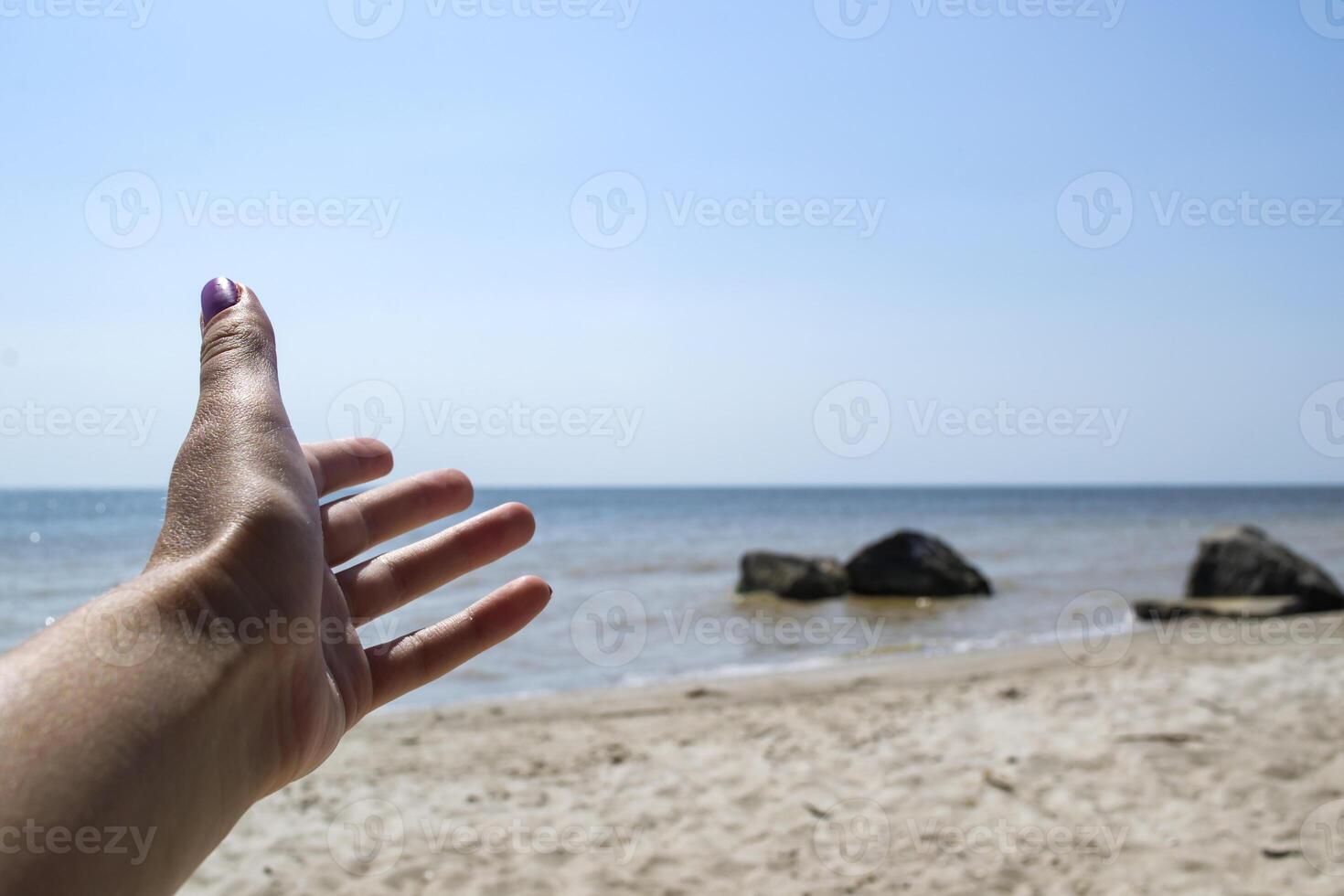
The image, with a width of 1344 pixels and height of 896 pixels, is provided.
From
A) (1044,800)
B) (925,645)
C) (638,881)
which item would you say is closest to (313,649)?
(638,881)

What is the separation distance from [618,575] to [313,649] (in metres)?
16.7

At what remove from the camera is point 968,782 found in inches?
208

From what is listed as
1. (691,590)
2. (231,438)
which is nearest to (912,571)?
(691,590)

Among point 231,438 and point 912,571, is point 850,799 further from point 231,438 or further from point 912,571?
point 912,571

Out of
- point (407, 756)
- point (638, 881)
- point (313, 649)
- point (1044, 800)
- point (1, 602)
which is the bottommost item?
point (1, 602)

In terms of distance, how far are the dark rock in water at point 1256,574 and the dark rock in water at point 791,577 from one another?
17.6ft

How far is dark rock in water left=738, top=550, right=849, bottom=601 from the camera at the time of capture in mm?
15820

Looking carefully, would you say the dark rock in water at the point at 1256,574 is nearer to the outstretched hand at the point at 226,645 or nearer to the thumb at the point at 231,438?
the outstretched hand at the point at 226,645

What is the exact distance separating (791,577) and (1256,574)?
264 inches

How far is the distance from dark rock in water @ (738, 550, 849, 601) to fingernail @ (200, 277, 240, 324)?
14251 mm

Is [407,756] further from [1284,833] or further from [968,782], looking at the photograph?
[1284,833]

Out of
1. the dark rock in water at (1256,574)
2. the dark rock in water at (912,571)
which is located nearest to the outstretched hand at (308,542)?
the dark rock in water at (1256,574)

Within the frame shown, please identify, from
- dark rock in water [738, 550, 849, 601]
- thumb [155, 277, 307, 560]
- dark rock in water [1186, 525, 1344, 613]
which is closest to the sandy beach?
thumb [155, 277, 307, 560]

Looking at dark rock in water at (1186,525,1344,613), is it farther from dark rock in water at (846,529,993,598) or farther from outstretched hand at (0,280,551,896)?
outstretched hand at (0,280,551,896)
